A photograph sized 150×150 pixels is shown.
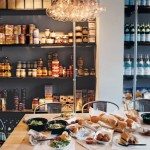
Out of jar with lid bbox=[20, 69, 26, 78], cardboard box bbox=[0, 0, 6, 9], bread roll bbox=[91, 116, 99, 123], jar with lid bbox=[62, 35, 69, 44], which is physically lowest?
bread roll bbox=[91, 116, 99, 123]

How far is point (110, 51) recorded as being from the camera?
12.8ft

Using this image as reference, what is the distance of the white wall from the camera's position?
12.6 feet

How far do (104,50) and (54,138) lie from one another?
2.01 m

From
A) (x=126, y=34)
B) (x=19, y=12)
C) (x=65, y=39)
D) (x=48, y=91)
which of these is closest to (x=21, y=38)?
(x=19, y=12)

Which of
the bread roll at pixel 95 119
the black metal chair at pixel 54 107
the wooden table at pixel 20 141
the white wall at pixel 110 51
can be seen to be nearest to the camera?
the wooden table at pixel 20 141

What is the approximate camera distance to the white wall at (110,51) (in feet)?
12.6

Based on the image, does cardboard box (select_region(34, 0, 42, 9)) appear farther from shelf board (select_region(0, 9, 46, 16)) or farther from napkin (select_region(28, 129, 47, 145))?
napkin (select_region(28, 129, 47, 145))

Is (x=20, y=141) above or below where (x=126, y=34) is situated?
below

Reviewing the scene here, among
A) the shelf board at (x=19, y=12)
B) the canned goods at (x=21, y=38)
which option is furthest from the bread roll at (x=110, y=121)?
the shelf board at (x=19, y=12)

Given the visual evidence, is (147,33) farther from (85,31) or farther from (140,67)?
(85,31)

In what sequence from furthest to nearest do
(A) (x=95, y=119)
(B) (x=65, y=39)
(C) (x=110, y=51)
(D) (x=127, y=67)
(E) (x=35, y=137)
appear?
(D) (x=127, y=67) < (B) (x=65, y=39) < (C) (x=110, y=51) < (A) (x=95, y=119) < (E) (x=35, y=137)

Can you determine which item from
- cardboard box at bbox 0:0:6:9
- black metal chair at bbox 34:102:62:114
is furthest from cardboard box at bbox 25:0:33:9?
black metal chair at bbox 34:102:62:114

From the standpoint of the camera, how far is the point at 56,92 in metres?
4.36

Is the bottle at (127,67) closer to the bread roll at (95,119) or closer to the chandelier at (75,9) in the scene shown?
the chandelier at (75,9)
